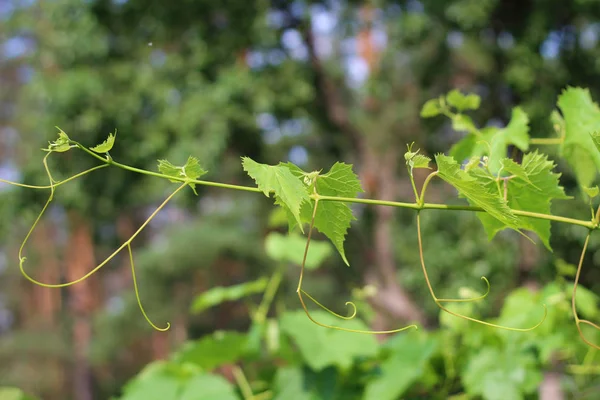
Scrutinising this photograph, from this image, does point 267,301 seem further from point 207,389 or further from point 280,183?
point 280,183

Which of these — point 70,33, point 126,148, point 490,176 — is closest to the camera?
point 490,176

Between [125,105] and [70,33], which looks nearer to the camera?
[125,105]

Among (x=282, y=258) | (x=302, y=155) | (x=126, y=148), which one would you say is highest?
(x=282, y=258)

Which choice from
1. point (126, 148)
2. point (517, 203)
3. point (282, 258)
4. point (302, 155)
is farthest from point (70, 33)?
point (517, 203)

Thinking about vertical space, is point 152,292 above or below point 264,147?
below

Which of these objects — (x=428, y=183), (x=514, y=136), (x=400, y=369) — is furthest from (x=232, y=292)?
(x=428, y=183)

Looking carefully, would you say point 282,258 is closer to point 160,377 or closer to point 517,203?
point 160,377

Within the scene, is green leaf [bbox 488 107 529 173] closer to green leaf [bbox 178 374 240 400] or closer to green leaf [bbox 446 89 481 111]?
green leaf [bbox 446 89 481 111]
